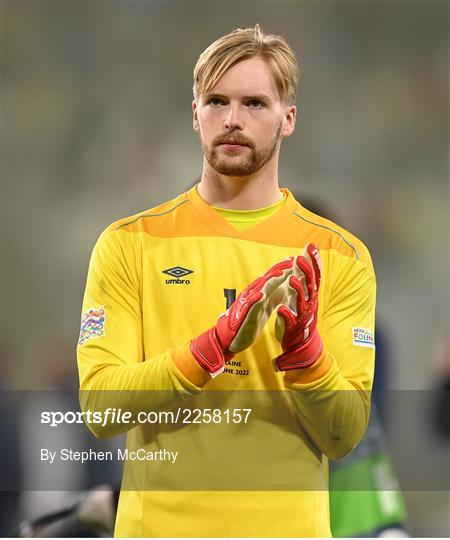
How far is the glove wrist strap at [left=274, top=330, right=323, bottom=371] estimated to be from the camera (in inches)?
68.9

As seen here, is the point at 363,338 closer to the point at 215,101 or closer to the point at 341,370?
the point at 341,370

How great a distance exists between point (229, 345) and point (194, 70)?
694 mm

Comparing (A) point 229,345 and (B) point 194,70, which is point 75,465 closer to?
(A) point 229,345

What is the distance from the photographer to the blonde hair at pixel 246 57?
1.93 meters

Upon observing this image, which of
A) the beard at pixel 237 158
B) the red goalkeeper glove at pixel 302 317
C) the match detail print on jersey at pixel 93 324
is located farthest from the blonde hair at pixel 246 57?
the match detail print on jersey at pixel 93 324

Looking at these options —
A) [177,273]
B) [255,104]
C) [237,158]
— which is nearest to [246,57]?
[255,104]

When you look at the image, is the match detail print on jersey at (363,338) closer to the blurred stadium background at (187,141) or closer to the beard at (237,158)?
the blurred stadium background at (187,141)

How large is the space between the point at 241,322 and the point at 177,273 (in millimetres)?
256

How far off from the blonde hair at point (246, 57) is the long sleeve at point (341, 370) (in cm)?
42

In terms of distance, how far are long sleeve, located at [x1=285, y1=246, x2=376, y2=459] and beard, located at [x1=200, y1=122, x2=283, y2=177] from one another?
0.88ft

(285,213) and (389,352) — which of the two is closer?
(285,213)

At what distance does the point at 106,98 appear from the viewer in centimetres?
229

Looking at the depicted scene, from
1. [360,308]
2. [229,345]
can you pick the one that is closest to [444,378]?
[360,308]

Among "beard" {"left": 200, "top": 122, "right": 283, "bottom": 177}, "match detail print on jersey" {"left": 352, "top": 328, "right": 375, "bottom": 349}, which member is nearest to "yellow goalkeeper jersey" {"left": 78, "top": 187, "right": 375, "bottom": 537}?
"match detail print on jersey" {"left": 352, "top": 328, "right": 375, "bottom": 349}
